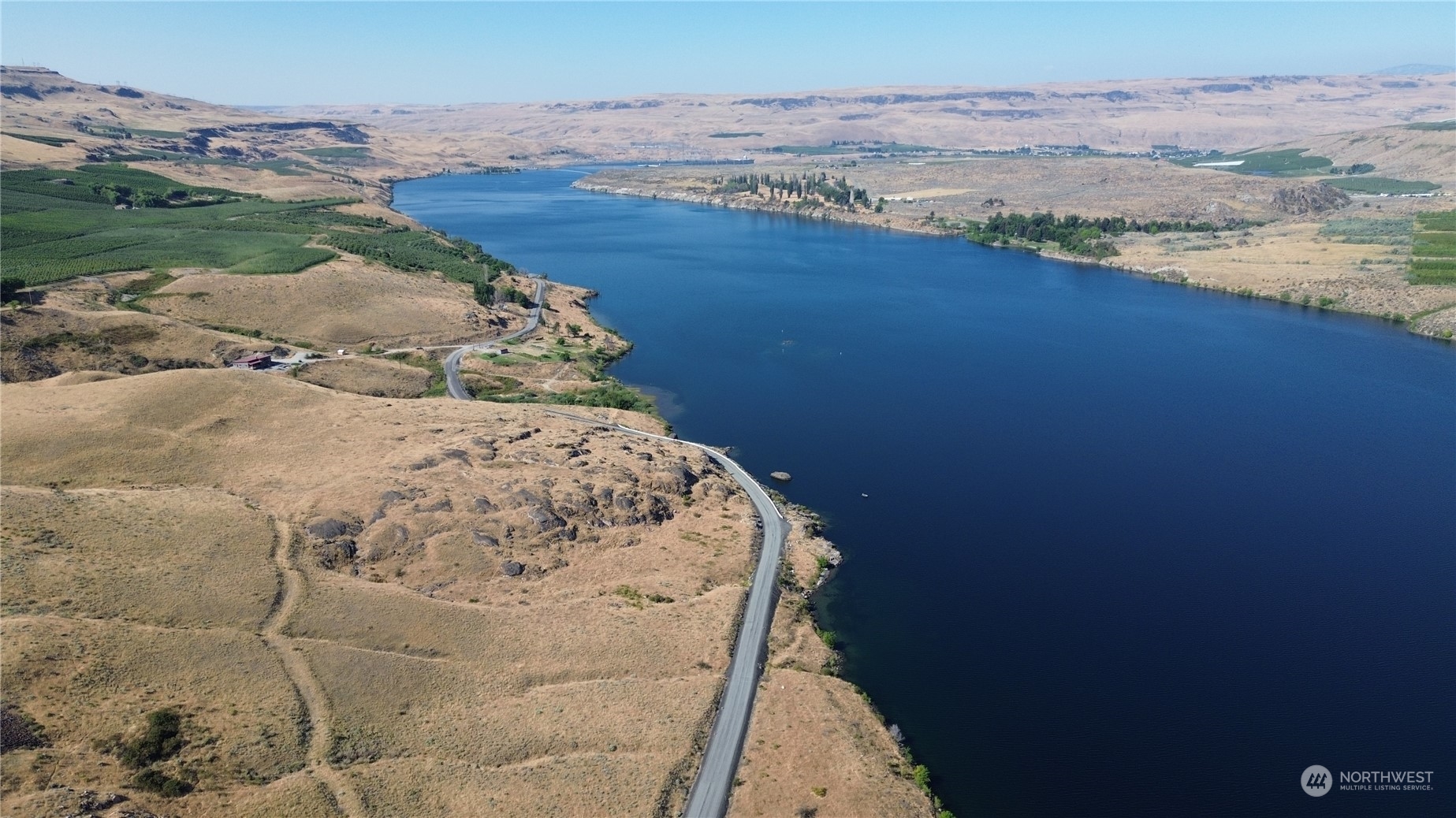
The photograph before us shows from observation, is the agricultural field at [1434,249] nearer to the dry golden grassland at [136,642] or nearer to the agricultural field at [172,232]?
the agricultural field at [172,232]

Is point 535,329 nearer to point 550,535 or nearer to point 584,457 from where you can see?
point 584,457

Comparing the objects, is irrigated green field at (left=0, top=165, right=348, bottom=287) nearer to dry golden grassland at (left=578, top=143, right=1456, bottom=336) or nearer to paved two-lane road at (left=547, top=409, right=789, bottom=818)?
paved two-lane road at (left=547, top=409, right=789, bottom=818)

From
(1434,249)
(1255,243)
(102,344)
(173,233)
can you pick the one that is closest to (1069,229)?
(1255,243)

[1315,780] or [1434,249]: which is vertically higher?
[1434,249]

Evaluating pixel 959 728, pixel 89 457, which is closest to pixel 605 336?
pixel 89 457

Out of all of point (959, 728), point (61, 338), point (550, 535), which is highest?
point (61, 338)

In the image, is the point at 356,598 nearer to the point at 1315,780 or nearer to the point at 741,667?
the point at 741,667

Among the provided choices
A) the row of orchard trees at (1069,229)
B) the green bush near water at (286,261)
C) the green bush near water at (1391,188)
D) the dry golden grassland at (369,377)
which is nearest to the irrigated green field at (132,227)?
the green bush near water at (286,261)
